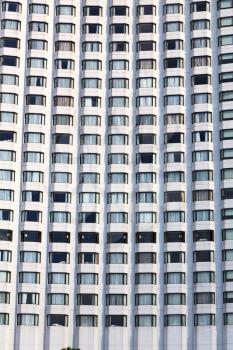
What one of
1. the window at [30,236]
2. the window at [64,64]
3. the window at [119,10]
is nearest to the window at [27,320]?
the window at [30,236]

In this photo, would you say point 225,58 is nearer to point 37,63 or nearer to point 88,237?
point 37,63

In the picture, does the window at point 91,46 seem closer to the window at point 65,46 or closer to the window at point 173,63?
the window at point 65,46

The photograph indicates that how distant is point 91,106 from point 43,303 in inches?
1092

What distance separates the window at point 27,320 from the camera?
98250 millimetres

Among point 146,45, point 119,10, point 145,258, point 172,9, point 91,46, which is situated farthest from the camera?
point 119,10

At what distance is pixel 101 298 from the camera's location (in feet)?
327

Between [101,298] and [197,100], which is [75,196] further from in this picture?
[197,100]

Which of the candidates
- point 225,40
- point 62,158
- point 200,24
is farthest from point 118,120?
point 225,40

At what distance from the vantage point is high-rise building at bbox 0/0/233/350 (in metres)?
98.5

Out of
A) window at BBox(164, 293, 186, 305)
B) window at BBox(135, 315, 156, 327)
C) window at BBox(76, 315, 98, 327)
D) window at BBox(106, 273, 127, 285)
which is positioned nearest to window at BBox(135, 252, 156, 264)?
window at BBox(106, 273, 127, 285)

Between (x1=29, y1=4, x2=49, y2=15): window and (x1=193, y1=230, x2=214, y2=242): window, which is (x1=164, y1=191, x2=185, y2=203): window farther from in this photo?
(x1=29, y1=4, x2=49, y2=15): window

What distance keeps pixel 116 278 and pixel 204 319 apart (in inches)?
485

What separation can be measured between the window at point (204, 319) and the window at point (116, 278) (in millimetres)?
10149

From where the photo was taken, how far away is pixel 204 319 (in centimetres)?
9775
